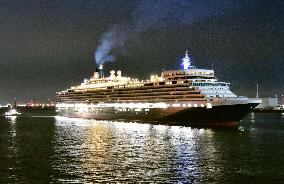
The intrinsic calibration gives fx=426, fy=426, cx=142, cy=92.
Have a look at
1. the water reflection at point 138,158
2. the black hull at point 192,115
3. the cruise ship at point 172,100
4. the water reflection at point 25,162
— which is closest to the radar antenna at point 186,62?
the cruise ship at point 172,100

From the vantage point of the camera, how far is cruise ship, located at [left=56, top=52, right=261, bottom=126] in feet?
281

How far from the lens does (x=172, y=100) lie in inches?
3688

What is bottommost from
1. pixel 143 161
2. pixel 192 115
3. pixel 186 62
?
pixel 143 161

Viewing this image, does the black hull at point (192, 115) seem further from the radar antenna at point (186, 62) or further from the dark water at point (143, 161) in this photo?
the dark water at point (143, 161)

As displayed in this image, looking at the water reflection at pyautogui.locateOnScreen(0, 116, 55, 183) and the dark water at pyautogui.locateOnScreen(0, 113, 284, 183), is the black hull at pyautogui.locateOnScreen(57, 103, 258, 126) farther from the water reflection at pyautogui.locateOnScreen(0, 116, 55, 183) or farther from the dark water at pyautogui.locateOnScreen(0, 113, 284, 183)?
the water reflection at pyautogui.locateOnScreen(0, 116, 55, 183)

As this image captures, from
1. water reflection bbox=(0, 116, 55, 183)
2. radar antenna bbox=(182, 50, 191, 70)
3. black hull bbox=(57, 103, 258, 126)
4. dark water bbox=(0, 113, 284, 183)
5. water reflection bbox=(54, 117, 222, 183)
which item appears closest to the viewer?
water reflection bbox=(0, 116, 55, 183)

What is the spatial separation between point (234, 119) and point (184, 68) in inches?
733

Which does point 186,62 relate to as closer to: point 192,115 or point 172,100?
point 172,100

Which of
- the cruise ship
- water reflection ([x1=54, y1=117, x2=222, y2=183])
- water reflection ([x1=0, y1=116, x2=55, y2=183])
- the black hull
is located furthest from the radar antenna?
water reflection ([x1=0, y1=116, x2=55, y2=183])

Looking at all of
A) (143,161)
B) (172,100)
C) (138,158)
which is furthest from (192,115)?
(143,161)

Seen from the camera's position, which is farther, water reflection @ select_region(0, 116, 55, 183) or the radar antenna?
the radar antenna

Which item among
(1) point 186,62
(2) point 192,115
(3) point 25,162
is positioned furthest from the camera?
(1) point 186,62

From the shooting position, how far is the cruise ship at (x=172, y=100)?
281ft

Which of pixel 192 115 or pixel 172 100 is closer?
pixel 192 115
